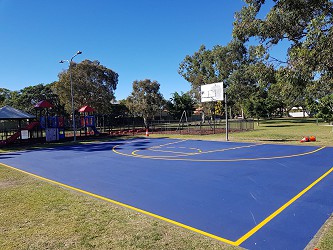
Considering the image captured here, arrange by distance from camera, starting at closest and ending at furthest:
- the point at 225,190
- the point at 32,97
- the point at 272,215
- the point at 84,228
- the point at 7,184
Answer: the point at 84,228, the point at 272,215, the point at 225,190, the point at 7,184, the point at 32,97

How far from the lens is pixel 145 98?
A: 45719 mm

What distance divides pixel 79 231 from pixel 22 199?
3243 mm

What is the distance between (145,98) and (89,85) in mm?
9568

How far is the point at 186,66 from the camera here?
57.5m

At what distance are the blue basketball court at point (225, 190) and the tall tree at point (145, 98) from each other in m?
31.7

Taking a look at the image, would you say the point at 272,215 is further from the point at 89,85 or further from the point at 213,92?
the point at 89,85

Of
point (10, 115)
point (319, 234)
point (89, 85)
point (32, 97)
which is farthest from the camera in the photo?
point (32, 97)

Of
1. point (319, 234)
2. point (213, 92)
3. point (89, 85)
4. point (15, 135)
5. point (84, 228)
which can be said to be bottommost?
point (319, 234)

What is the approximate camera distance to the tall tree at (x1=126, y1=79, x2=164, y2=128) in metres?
45.5

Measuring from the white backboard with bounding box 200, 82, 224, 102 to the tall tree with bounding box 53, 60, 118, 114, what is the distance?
19196mm

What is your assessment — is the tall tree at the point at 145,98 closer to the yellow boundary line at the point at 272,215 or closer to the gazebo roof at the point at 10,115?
the gazebo roof at the point at 10,115

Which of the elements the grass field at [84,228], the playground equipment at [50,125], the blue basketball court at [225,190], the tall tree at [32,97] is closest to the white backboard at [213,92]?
the blue basketball court at [225,190]

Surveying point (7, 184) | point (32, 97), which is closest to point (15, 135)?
point (7, 184)

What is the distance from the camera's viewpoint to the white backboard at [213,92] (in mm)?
28328
